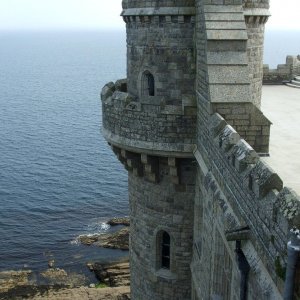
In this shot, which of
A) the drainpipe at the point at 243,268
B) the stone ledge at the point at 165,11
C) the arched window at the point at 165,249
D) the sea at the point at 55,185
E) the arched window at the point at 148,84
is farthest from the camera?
the sea at the point at 55,185

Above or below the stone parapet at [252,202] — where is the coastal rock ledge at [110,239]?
below

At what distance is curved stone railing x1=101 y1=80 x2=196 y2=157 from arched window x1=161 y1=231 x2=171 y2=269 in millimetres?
3509

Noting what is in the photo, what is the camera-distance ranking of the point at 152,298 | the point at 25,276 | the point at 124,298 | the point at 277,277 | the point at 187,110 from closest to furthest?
the point at 277,277 → the point at 187,110 → the point at 152,298 → the point at 124,298 → the point at 25,276

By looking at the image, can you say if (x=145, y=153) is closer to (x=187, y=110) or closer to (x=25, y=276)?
(x=187, y=110)

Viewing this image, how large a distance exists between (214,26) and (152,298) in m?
10.0

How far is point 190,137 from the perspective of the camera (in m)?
14.8

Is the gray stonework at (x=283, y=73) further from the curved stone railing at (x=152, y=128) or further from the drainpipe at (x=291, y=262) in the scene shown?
the drainpipe at (x=291, y=262)

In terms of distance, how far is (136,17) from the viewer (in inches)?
600

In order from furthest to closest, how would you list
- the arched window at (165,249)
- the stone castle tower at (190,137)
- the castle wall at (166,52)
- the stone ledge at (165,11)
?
1. the arched window at (165,249)
2. the castle wall at (166,52)
3. the stone ledge at (165,11)
4. the stone castle tower at (190,137)

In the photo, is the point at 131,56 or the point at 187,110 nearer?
the point at 187,110

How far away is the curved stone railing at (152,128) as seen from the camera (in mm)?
14758

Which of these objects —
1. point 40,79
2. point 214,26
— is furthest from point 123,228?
point 40,79

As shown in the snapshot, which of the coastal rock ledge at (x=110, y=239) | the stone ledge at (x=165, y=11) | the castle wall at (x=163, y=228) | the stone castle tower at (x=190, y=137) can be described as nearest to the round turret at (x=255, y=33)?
the stone castle tower at (x=190, y=137)

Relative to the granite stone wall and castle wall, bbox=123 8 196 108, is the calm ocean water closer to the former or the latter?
castle wall, bbox=123 8 196 108
